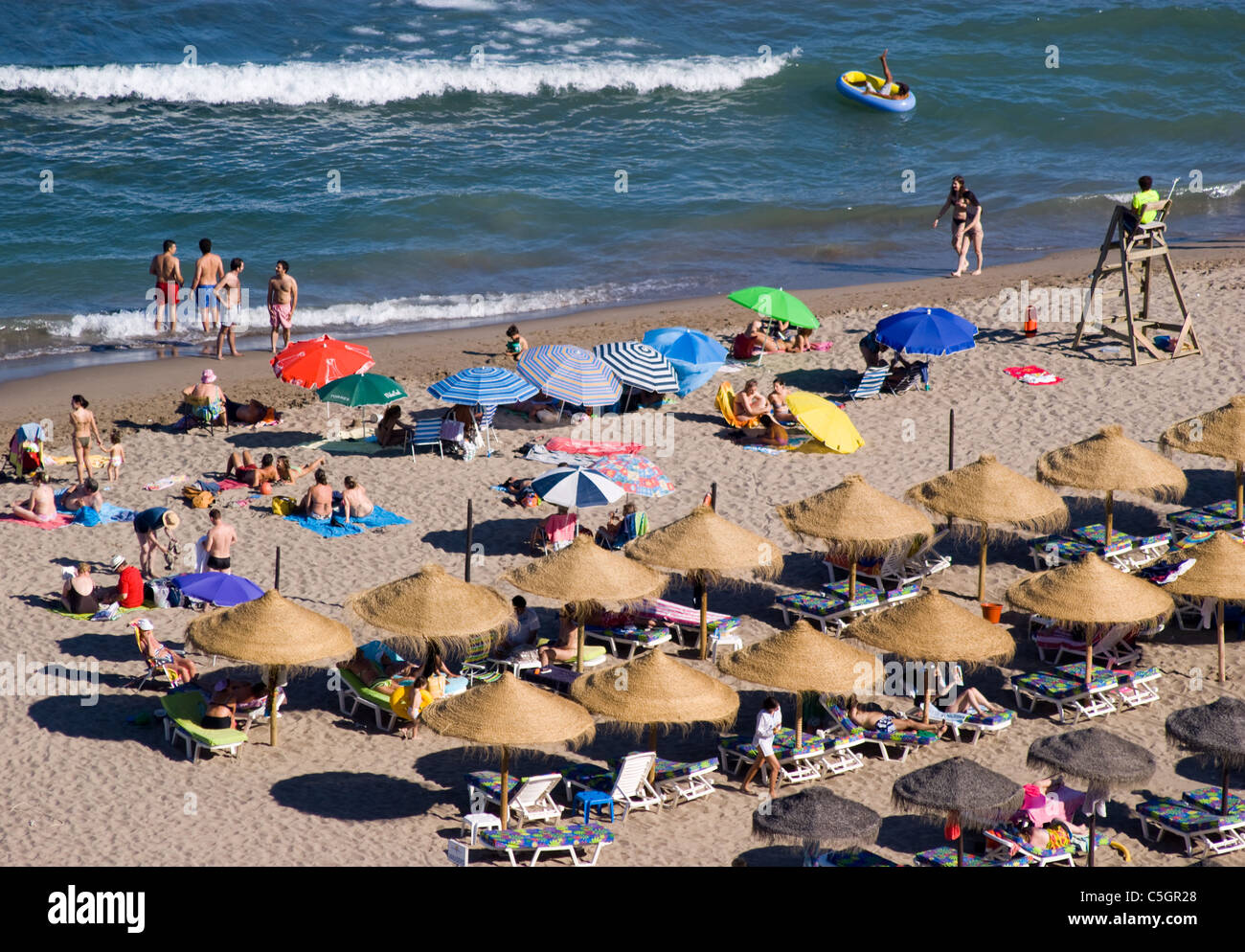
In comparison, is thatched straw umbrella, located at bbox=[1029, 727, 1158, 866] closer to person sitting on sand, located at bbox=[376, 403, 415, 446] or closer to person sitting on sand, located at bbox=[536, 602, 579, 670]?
person sitting on sand, located at bbox=[536, 602, 579, 670]

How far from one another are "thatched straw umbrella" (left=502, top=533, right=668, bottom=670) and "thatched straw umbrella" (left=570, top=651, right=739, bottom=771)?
160 centimetres

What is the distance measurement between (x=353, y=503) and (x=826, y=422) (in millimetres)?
5812

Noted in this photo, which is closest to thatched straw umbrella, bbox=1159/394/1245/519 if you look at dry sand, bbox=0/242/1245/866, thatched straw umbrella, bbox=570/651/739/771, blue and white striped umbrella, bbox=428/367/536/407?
dry sand, bbox=0/242/1245/866

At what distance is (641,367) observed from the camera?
20.8 metres

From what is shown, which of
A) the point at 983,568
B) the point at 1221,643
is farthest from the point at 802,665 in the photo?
the point at 1221,643

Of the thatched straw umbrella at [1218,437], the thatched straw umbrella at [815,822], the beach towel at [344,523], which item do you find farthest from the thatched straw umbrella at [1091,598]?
the beach towel at [344,523]

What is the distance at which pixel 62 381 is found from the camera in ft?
75.9

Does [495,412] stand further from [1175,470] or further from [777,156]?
[777,156]

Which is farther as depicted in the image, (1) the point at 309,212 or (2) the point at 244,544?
(1) the point at 309,212

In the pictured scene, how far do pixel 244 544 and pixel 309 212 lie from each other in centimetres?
1536

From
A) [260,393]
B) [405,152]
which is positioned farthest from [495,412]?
[405,152]

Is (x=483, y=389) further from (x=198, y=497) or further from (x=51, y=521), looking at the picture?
(x=51, y=521)

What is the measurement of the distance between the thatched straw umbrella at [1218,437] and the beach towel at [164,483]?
1144 centimetres

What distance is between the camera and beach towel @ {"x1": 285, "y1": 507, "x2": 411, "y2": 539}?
17891 mm
